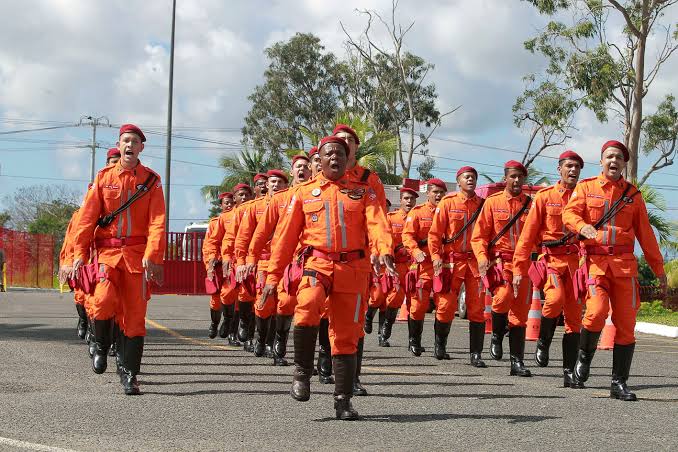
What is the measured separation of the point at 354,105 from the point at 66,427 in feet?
161

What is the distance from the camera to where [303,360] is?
782 centimetres

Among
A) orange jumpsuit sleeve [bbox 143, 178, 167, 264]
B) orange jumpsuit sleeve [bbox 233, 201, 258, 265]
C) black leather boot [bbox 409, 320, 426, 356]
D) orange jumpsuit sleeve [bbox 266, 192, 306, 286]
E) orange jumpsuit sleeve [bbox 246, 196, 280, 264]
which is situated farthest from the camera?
black leather boot [bbox 409, 320, 426, 356]

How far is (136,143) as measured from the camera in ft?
30.5

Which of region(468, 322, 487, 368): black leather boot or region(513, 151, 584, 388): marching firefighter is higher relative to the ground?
region(513, 151, 584, 388): marching firefighter

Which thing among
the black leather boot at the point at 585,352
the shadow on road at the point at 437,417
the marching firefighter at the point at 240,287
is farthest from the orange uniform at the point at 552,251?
the marching firefighter at the point at 240,287

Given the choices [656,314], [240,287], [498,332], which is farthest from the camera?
[656,314]

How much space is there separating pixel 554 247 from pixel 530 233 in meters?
0.27

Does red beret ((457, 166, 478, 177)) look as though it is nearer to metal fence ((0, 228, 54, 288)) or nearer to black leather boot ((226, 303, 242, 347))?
black leather boot ((226, 303, 242, 347))

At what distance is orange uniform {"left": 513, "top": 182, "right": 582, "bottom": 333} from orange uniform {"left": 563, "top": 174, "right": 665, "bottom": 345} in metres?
1.20

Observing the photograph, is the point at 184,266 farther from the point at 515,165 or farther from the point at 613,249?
the point at 613,249

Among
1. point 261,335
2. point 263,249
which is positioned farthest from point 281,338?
point 263,249

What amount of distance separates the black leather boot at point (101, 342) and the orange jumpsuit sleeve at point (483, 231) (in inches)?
164

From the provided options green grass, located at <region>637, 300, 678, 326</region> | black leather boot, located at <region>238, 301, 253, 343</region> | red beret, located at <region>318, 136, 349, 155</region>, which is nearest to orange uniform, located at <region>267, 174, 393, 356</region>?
red beret, located at <region>318, 136, 349, 155</region>

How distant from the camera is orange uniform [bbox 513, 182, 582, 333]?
1079 centimetres
